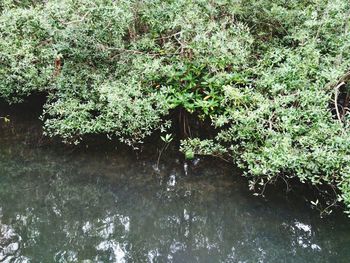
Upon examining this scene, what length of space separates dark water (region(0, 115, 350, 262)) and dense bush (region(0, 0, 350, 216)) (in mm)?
374

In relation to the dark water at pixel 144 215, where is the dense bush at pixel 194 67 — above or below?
above

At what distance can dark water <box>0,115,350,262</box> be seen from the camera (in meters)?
4.11

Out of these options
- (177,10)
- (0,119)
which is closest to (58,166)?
(0,119)

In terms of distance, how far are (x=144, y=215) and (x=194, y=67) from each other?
2093 millimetres

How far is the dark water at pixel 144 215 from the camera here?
4105 mm

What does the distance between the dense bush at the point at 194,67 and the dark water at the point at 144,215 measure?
14.7 inches

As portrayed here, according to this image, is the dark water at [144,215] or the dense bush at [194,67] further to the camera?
the dense bush at [194,67]

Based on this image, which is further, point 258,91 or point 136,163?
point 136,163

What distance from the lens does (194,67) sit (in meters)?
5.23

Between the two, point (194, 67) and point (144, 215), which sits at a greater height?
point (194, 67)

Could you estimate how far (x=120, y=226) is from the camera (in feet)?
14.7

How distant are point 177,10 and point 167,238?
3226 mm

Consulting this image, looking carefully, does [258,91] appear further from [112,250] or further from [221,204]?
[112,250]

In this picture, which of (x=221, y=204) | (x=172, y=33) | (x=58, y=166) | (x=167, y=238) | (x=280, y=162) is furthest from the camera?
(x=172, y=33)
